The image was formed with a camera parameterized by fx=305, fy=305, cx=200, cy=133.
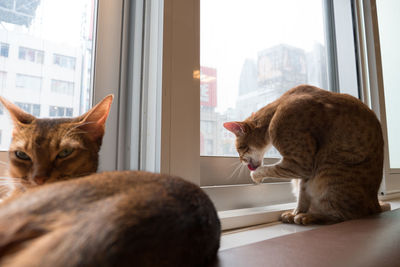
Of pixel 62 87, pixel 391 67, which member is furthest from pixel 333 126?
pixel 391 67

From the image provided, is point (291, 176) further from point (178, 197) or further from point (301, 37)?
point (301, 37)

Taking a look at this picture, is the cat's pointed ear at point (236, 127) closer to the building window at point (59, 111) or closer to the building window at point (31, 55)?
the building window at point (59, 111)

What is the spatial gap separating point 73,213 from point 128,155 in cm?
66

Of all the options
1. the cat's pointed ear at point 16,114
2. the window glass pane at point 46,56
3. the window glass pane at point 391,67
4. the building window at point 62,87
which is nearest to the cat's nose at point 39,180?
the cat's pointed ear at point 16,114

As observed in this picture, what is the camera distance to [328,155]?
1.09 meters

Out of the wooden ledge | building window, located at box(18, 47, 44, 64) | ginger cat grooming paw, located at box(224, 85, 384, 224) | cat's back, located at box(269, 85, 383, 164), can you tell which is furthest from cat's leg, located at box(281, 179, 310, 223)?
building window, located at box(18, 47, 44, 64)

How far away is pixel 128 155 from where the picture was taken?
1.01 metres

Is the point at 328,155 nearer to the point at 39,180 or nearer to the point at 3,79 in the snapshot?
the point at 39,180

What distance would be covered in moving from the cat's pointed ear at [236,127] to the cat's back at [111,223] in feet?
2.76

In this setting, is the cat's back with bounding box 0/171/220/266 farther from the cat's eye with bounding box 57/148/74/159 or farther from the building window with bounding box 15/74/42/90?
the building window with bounding box 15/74/42/90

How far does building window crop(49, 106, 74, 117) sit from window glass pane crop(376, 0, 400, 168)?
1.81m

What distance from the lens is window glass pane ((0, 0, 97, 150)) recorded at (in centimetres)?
86

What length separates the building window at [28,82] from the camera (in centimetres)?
87

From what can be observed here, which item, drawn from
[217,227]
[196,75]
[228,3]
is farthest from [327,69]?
[217,227]
